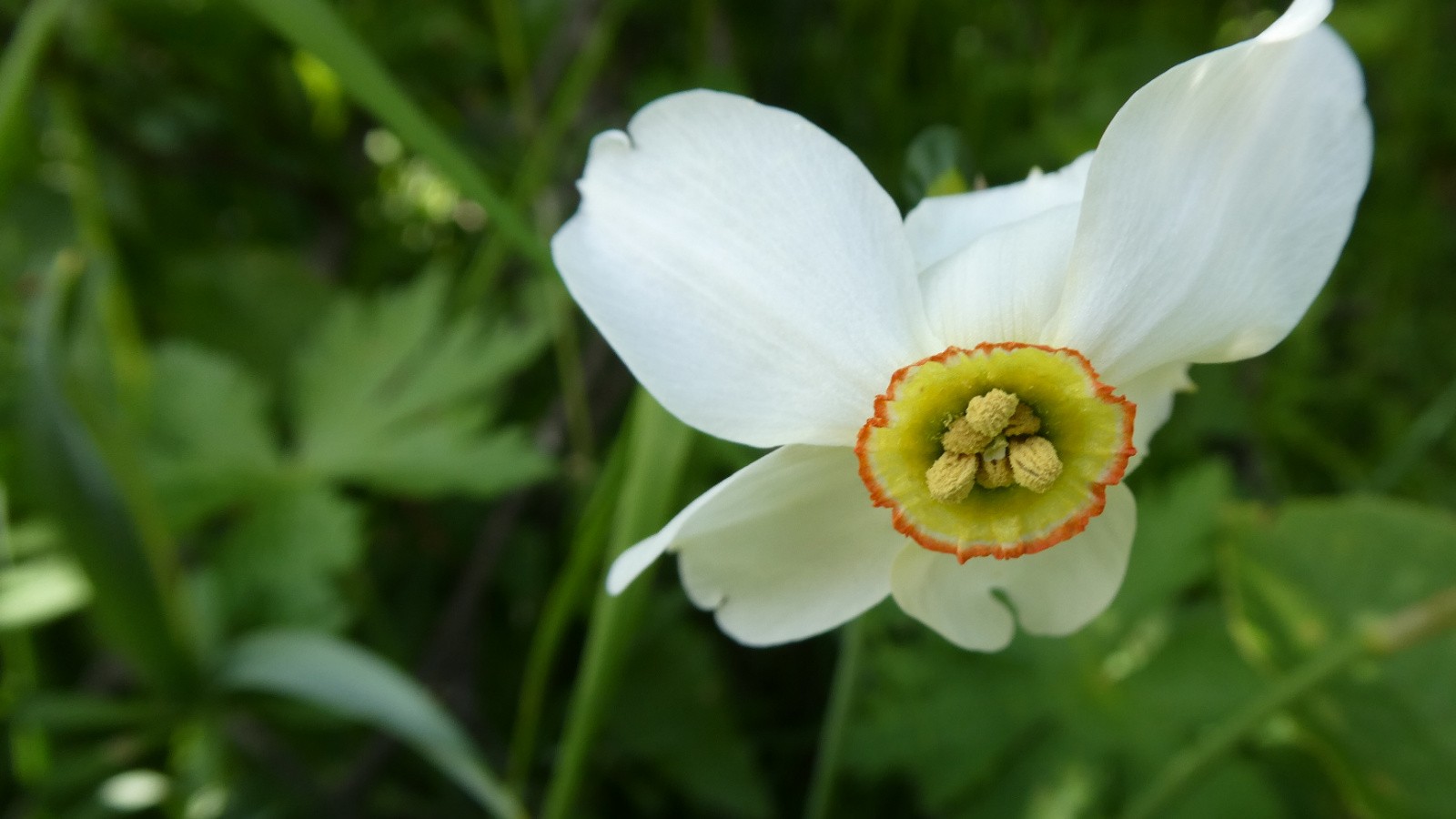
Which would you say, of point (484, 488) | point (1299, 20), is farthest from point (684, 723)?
point (1299, 20)

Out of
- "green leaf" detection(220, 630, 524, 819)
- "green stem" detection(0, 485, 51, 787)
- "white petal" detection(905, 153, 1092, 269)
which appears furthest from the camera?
"green stem" detection(0, 485, 51, 787)

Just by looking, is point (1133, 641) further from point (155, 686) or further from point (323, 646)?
point (155, 686)

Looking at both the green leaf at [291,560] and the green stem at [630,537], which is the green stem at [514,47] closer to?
the green leaf at [291,560]

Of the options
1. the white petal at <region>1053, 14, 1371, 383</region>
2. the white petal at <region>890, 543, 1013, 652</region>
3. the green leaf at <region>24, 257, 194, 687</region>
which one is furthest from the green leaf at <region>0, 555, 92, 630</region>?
the white petal at <region>1053, 14, 1371, 383</region>

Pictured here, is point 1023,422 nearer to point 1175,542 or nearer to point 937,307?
point 937,307

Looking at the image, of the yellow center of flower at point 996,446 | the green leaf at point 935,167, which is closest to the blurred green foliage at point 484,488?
the green leaf at point 935,167

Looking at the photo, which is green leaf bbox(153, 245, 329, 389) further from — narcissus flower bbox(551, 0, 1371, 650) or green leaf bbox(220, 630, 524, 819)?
narcissus flower bbox(551, 0, 1371, 650)

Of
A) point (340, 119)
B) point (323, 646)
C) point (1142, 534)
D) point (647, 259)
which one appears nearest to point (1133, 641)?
point (1142, 534)
